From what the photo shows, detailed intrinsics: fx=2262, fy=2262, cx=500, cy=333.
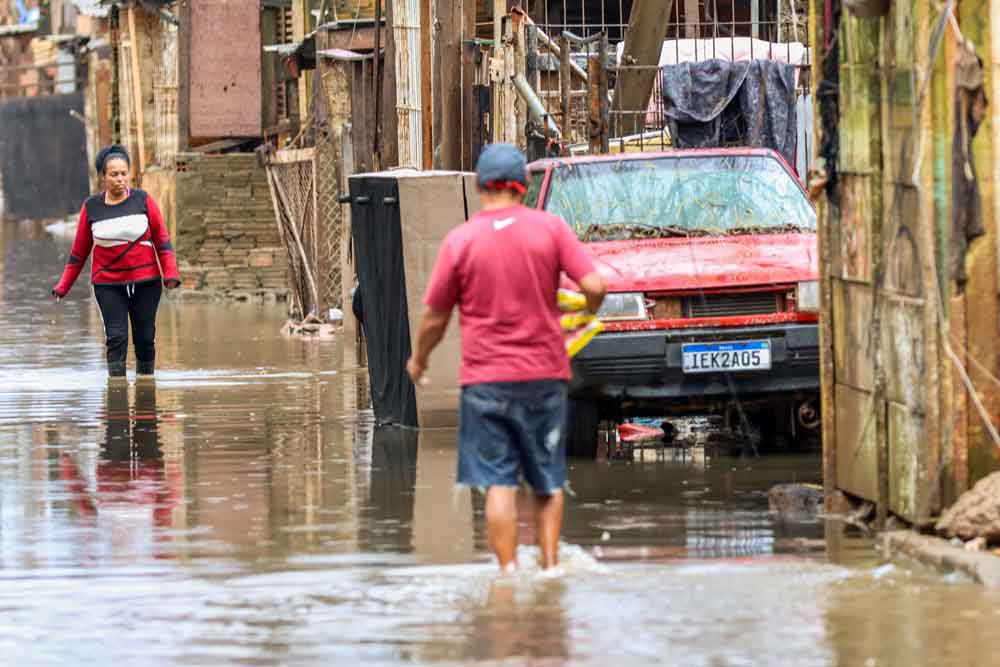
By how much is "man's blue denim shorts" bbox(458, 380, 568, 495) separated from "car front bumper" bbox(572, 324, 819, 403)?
11.4 feet

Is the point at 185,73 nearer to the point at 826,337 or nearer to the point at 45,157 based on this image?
the point at 826,337

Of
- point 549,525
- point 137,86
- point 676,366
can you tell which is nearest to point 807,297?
point 676,366

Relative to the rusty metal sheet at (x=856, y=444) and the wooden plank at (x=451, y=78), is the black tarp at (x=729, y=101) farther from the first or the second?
the rusty metal sheet at (x=856, y=444)

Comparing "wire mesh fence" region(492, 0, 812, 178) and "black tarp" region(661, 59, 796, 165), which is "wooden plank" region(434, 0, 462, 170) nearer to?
"wire mesh fence" region(492, 0, 812, 178)

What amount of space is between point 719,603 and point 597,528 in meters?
2.11

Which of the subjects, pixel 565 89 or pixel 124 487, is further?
pixel 565 89

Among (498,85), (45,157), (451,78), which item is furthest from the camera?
(45,157)

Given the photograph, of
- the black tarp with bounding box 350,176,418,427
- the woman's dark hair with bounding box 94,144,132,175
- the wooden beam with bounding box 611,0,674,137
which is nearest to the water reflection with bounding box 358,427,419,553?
the black tarp with bounding box 350,176,418,427

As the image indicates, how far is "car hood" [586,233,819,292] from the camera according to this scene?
458 inches

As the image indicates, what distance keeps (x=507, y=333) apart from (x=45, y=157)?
2148 inches

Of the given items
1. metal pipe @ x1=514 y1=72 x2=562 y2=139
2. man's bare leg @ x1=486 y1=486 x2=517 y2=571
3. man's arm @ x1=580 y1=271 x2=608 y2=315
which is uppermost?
metal pipe @ x1=514 y1=72 x2=562 y2=139

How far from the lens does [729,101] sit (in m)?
17.8

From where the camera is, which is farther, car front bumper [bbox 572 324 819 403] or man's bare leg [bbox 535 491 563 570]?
car front bumper [bbox 572 324 819 403]

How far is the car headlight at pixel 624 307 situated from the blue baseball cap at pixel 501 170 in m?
3.56
